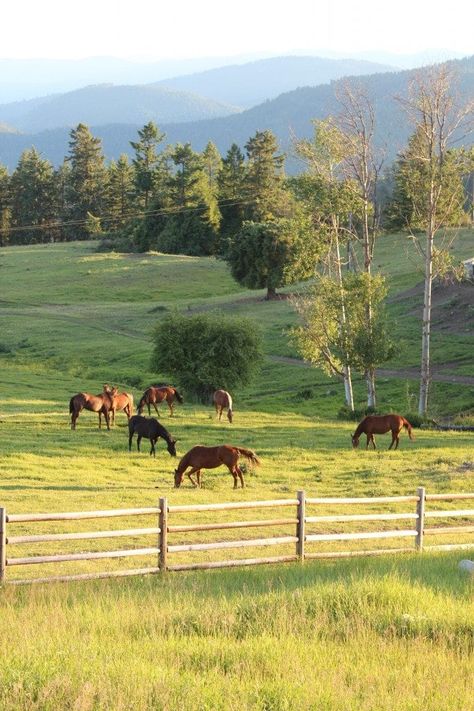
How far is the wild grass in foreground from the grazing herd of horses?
11.3m

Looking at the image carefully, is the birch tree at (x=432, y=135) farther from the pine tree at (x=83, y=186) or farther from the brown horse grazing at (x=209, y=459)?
the pine tree at (x=83, y=186)

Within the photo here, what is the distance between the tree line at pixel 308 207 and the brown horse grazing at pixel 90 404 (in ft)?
45.5

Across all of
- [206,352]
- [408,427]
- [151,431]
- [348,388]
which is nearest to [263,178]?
[206,352]

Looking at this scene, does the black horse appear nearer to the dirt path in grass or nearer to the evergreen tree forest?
the dirt path in grass

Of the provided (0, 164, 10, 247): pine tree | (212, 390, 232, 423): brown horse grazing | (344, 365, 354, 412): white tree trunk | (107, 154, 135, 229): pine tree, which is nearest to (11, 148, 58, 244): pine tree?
(0, 164, 10, 247): pine tree

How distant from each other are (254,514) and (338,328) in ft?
85.2

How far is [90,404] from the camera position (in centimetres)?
3597

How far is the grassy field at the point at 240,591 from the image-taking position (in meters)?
9.88

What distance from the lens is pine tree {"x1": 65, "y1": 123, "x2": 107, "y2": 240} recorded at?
145m

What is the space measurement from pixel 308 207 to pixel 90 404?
19.2 meters

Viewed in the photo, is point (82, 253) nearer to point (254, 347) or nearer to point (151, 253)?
point (151, 253)

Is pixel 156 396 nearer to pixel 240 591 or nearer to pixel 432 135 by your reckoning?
pixel 432 135

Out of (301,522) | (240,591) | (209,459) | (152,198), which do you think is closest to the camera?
(240,591)

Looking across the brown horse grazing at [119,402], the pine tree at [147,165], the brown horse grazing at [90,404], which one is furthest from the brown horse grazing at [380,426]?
the pine tree at [147,165]
